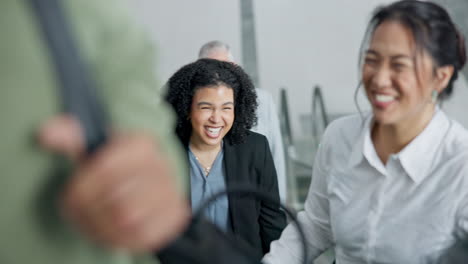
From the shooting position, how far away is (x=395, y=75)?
1.20 meters

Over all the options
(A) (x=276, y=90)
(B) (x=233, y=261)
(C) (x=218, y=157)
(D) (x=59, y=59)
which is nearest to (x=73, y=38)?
(D) (x=59, y=59)

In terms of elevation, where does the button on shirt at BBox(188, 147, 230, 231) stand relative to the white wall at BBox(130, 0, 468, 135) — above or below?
below

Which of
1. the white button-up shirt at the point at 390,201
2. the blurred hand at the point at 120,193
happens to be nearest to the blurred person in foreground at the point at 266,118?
the white button-up shirt at the point at 390,201

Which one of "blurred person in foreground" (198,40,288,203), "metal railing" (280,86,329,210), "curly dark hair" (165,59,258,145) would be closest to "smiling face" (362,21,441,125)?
"curly dark hair" (165,59,258,145)

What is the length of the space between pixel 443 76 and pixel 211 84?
1.19 m

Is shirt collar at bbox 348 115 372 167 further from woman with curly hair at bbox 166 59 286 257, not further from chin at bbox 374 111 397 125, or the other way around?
woman with curly hair at bbox 166 59 286 257

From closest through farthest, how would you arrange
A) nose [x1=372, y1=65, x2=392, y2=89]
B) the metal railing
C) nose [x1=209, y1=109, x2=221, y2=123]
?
nose [x1=372, y1=65, x2=392, y2=89] → nose [x1=209, y1=109, x2=221, y2=123] → the metal railing

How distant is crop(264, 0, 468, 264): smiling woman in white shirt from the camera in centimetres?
121

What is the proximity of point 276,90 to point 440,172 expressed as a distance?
4.72 m

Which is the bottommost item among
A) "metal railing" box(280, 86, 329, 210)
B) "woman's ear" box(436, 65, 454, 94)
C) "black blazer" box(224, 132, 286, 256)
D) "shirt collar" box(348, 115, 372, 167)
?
"metal railing" box(280, 86, 329, 210)

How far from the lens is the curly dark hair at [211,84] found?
236cm

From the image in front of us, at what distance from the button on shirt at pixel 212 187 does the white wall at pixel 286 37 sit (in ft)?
12.0

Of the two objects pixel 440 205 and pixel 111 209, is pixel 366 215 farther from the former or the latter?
pixel 111 209

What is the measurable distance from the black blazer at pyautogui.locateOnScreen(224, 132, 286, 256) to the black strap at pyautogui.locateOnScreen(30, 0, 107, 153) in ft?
5.04
